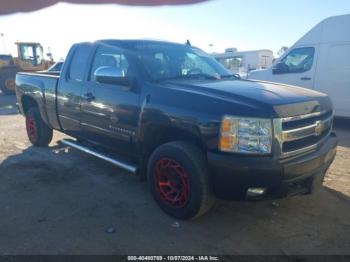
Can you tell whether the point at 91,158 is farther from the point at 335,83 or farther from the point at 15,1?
the point at 335,83

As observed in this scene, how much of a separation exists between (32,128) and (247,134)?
4800 mm

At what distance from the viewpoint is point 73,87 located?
15.3 ft

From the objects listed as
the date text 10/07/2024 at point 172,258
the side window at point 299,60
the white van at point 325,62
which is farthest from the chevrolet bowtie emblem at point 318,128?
the side window at point 299,60

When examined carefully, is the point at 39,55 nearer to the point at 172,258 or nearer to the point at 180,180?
the point at 180,180

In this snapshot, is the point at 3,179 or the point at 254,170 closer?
the point at 254,170

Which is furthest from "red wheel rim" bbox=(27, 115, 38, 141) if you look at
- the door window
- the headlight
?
the door window

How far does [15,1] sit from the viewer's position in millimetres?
2986

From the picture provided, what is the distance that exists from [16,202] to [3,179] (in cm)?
92

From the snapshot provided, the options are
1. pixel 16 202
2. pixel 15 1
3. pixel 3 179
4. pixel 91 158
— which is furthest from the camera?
pixel 91 158

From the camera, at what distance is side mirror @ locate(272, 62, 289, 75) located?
8461mm

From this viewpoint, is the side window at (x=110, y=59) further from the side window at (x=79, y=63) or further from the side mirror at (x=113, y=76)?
the side window at (x=79, y=63)

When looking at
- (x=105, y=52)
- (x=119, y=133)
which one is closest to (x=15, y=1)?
(x=105, y=52)

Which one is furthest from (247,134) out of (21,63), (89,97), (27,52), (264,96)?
(27,52)

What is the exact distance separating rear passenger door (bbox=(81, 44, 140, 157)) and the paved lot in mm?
638
